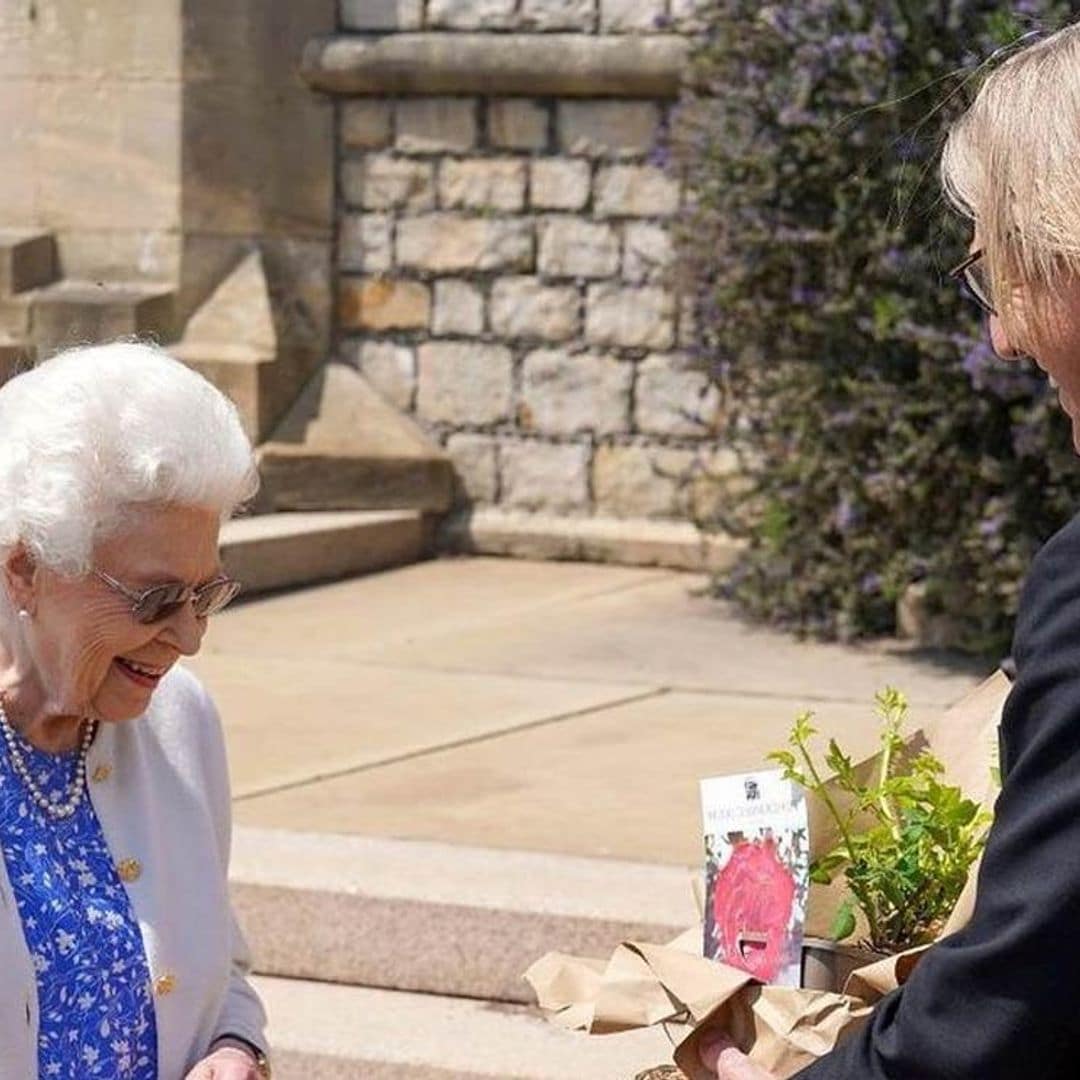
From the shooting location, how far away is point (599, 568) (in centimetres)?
938

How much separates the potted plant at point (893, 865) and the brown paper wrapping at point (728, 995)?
0.07 feet

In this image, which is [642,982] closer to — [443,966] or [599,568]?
[443,966]

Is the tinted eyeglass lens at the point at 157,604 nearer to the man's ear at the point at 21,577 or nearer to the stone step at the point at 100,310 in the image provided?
the man's ear at the point at 21,577

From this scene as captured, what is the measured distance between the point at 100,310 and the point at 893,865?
23.7 feet

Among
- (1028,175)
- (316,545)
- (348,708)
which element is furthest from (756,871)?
(316,545)

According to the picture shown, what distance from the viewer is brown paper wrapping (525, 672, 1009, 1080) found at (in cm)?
229

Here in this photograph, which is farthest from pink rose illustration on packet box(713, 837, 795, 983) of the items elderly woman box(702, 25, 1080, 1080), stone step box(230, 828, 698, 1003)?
stone step box(230, 828, 698, 1003)

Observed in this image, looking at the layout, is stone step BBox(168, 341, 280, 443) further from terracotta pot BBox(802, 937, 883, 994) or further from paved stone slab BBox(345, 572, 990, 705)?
terracotta pot BBox(802, 937, 883, 994)

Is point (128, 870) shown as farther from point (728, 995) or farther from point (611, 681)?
point (611, 681)

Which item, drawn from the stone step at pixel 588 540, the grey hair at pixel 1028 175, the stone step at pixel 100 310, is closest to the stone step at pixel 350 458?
the stone step at pixel 588 540

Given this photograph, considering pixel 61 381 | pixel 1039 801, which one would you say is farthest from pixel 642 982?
pixel 61 381

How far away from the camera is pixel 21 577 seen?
289cm

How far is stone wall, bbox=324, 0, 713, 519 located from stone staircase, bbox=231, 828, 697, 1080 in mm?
4247

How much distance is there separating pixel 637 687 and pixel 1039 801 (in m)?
5.22
